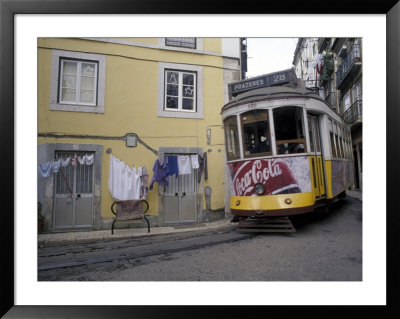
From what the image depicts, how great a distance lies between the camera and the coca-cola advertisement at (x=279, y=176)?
4.31 m

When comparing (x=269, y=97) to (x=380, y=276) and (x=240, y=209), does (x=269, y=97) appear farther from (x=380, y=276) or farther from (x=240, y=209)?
(x=380, y=276)

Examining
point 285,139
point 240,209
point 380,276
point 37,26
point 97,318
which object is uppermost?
point 37,26

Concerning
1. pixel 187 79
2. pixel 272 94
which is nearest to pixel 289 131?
pixel 272 94

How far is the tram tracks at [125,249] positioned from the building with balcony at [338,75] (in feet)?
8.21

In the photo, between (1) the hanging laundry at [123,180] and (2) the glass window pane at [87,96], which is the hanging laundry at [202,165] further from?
(2) the glass window pane at [87,96]

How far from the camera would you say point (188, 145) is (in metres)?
5.77

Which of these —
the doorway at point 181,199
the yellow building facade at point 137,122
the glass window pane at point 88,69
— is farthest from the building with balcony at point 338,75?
the glass window pane at point 88,69

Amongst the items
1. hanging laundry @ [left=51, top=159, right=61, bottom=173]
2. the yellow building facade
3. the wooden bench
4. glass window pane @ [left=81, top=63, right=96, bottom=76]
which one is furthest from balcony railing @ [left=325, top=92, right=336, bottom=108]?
hanging laundry @ [left=51, top=159, right=61, bottom=173]

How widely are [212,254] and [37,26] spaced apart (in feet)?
11.7

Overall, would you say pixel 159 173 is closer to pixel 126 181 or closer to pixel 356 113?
pixel 126 181

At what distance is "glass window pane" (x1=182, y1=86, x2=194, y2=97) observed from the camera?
18.9ft

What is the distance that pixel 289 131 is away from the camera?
4473mm

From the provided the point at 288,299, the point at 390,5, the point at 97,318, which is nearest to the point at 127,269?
the point at 97,318

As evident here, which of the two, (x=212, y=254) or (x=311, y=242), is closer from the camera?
(x=212, y=254)
